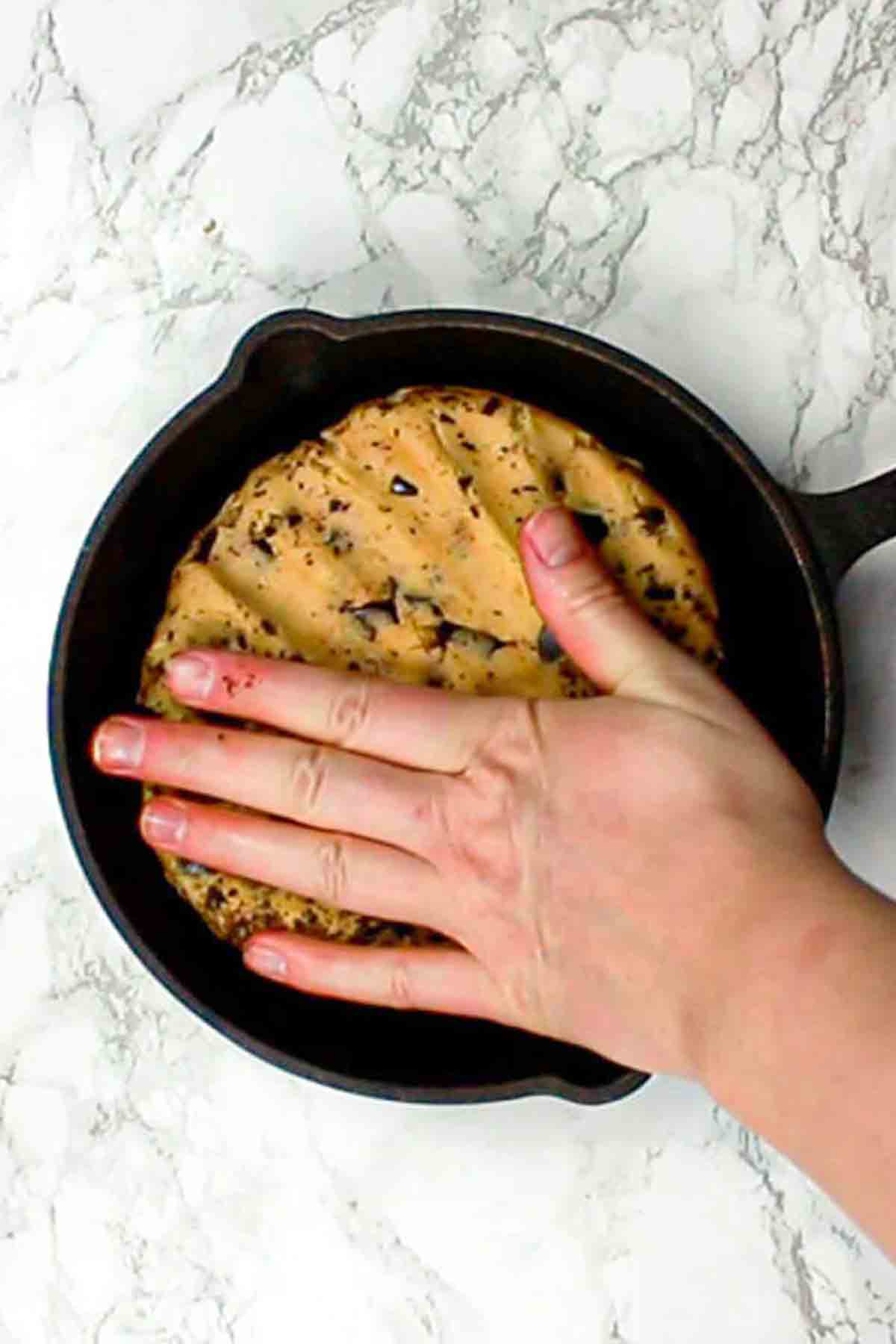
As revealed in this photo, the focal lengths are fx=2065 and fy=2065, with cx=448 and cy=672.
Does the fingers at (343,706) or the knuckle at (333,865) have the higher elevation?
the fingers at (343,706)

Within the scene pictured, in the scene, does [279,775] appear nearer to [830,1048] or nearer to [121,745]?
[121,745]

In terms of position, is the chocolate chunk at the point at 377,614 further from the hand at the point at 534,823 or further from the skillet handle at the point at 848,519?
the skillet handle at the point at 848,519

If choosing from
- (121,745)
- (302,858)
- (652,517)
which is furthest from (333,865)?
(652,517)

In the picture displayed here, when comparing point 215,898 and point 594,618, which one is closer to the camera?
point 594,618

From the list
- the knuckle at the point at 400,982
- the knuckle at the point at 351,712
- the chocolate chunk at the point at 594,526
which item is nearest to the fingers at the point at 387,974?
the knuckle at the point at 400,982

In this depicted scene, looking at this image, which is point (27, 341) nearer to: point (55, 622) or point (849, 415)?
point (55, 622)

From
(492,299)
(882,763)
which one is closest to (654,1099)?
(882,763)
